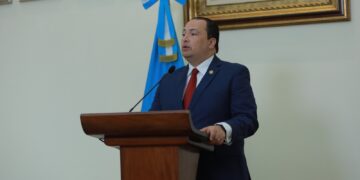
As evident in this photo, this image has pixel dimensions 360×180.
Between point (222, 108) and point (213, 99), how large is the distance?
59 millimetres

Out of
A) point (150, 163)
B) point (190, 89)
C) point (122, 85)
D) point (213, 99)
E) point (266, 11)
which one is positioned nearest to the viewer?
point (150, 163)

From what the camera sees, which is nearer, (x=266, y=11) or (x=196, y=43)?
(x=196, y=43)

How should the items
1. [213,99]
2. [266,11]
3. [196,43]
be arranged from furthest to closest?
1. [266,11]
2. [196,43]
3. [213,99]

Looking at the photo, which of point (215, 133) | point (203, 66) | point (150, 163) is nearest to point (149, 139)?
point (150, 163)

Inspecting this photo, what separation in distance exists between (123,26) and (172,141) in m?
2.23

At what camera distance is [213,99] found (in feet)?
8.09

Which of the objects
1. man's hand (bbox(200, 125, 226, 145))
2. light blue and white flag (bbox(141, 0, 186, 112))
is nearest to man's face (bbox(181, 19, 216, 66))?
man's hand (bbox(200, 125, 226, 145))

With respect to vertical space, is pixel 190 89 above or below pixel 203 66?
below

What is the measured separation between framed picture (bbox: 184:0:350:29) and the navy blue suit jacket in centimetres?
105

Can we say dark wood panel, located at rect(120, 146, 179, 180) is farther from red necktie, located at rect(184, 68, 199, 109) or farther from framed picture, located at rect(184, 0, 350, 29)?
framed picture, located at rect(184, 0, 350, 29)

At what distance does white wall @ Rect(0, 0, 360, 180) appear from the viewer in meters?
3.38

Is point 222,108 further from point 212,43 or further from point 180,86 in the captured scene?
point 212,43

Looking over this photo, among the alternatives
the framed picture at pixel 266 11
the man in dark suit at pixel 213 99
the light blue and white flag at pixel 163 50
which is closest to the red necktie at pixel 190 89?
the man in dark suit at pixel 213 99

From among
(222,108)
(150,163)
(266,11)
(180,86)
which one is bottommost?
(150,163)
